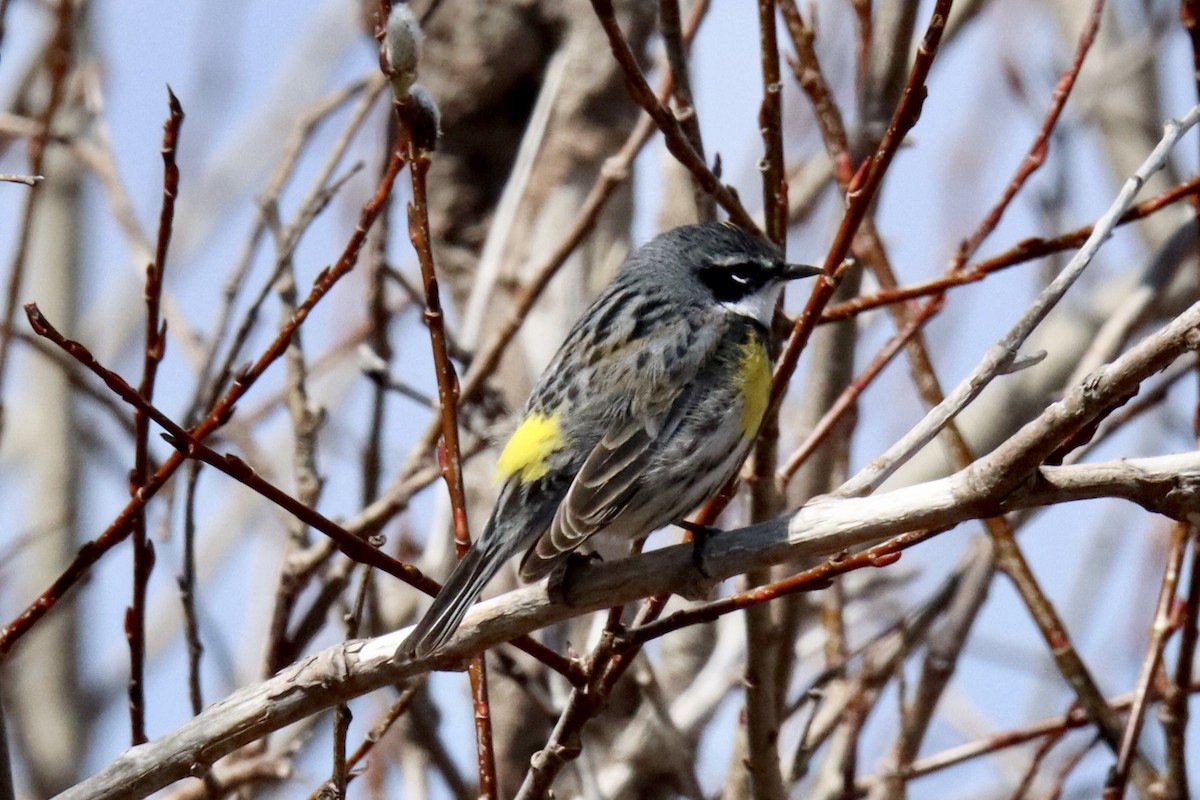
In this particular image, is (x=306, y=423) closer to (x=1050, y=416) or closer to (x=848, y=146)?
(x=848, y=146)

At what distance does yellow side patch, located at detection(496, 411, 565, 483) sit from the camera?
441cm

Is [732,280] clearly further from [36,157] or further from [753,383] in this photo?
[36,157]

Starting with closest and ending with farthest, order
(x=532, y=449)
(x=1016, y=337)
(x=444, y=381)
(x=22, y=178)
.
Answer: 1. (x=22, y=178)
2. (x=1016, y=337)
3. (x=444, y=381)
4. (x=532, y=449)

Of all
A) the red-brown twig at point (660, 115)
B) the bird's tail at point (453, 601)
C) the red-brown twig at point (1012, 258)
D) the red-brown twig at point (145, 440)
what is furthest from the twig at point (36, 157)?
the red-brown twig at point (1012, 258)

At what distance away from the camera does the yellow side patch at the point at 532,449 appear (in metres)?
4.41

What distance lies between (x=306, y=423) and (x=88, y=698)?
4.25 meters

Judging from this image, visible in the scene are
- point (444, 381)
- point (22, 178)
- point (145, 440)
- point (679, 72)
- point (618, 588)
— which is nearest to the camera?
point (22, 178)

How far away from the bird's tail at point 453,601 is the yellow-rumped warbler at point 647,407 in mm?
29

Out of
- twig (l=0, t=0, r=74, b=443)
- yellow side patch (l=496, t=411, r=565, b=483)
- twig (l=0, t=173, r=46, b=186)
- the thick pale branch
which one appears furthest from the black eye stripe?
twig (l=0, t=173, r=46, b=186)

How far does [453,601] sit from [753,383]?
141 centimetres

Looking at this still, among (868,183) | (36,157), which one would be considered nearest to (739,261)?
(868,183)

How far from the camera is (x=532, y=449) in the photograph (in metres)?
4.45

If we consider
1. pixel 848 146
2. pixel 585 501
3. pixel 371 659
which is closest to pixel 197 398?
pixel 585 501

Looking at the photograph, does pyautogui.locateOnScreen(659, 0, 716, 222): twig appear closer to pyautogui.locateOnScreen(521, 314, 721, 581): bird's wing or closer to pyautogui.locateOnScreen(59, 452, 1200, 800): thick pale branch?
pyautogui.locateOnScreen(521, 314, 721, 581): bird's wing
